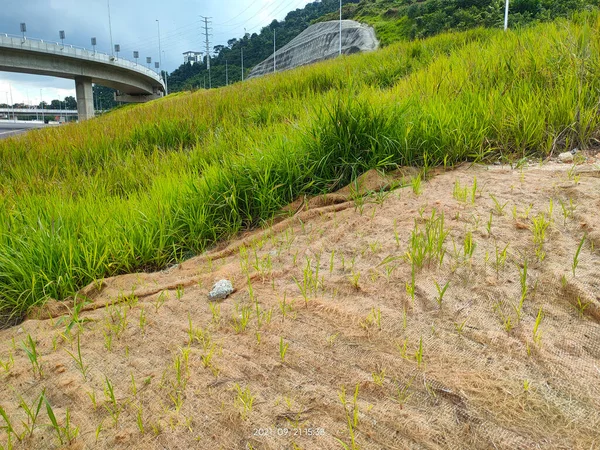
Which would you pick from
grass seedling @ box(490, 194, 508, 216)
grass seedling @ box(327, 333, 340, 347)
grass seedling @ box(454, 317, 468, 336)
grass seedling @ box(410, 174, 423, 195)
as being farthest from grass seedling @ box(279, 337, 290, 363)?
grass seedling @ box(410, 174, 423, 195)

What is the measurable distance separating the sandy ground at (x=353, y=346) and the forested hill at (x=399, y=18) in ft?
22.0

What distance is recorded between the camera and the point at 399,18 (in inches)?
1262

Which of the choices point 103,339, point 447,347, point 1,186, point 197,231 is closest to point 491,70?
point 197,231

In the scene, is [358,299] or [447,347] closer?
[447,347]

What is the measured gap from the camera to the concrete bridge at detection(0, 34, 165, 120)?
26.4 metres

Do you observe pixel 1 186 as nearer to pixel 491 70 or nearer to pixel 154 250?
pixel 154 250

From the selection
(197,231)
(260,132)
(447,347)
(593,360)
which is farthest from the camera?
(260,132)

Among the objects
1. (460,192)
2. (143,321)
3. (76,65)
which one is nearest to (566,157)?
(460,192)

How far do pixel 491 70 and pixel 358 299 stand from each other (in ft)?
11.2

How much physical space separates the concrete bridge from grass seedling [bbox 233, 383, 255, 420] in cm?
Result: 3279

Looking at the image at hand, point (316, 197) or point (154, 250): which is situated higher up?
point (316, 197)

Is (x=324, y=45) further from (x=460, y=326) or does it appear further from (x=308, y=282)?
(x=460, y=326)

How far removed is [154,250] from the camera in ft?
8.64

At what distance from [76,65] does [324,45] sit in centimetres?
2140
